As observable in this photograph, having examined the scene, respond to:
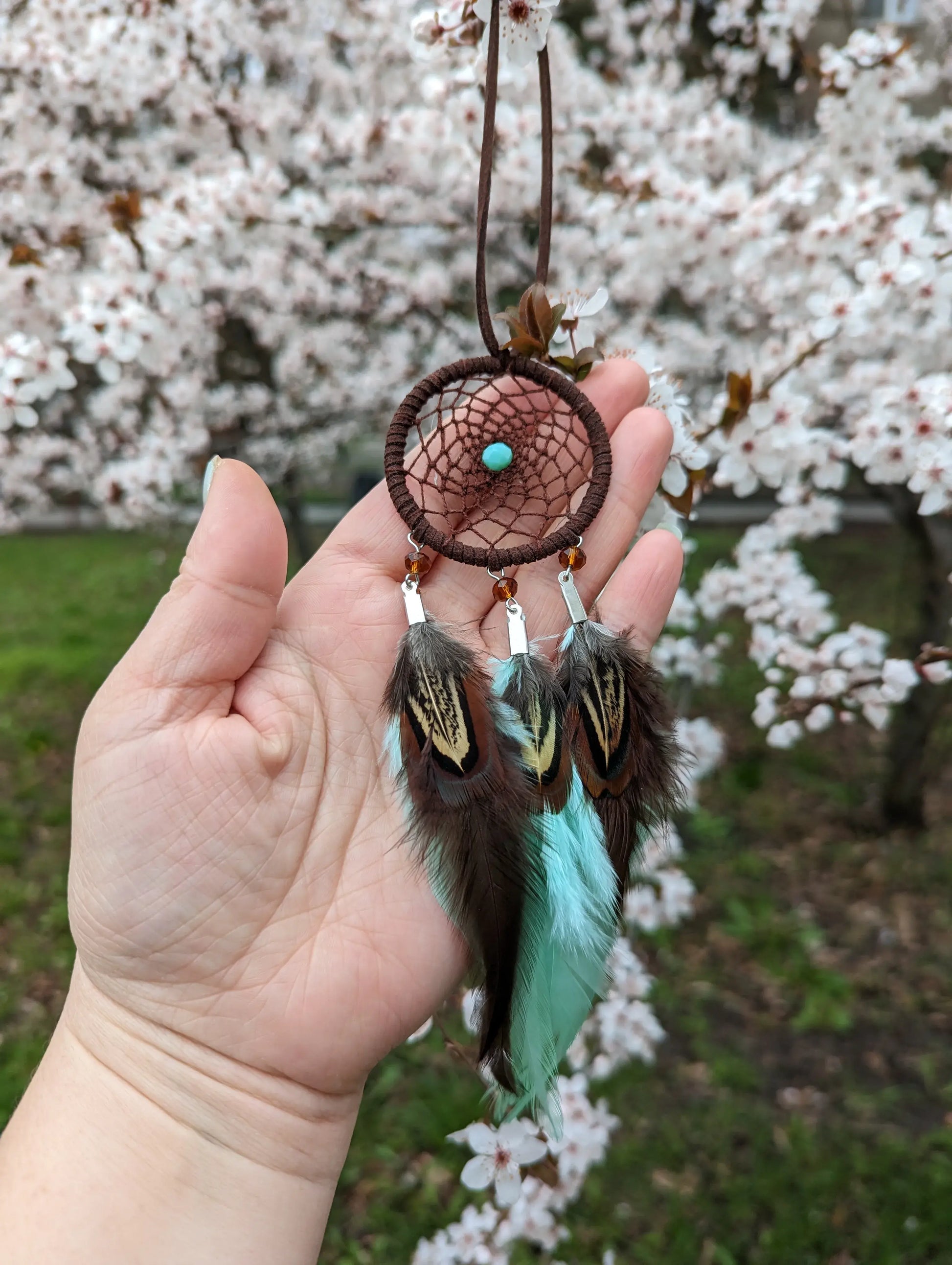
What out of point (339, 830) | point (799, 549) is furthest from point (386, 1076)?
point (799, 549)

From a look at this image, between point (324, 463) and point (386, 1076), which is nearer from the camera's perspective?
point (386, 1076)

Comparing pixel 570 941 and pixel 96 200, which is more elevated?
pixel 96 200

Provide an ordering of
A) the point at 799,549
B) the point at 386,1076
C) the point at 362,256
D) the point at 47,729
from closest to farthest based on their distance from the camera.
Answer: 1. the point at 386,1076
2. the point at 362,256
3. the point at 47,729
4. the point at 799,549

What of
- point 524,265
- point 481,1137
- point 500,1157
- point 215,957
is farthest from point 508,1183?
point 524,265

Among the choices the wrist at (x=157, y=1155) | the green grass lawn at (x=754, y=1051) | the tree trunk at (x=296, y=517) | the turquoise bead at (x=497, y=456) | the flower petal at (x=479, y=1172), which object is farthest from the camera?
the tree trunk at (x=296, y=517)

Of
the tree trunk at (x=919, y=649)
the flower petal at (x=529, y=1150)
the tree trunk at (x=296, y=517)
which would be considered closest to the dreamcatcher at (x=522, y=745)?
the flower petal at (x=529, y=1150)

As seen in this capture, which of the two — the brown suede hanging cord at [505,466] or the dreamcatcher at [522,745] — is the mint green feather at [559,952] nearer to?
the dreamcatcher at [522,745]

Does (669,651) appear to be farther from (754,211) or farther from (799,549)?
(799,549)
